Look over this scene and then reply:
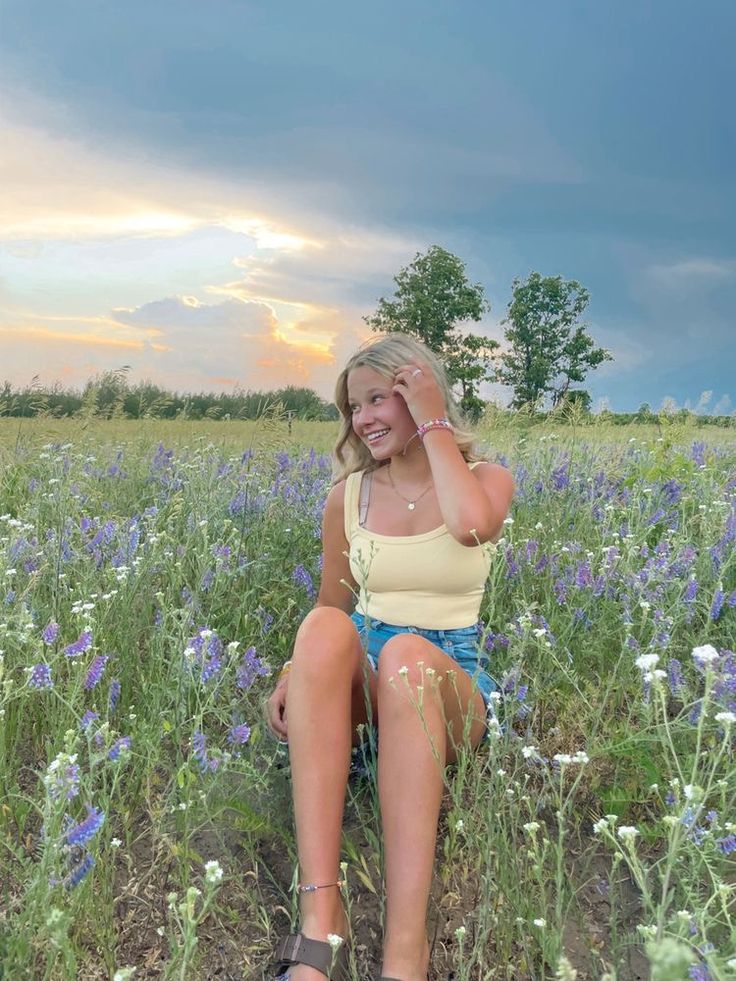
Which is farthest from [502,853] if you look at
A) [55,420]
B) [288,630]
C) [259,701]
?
[55,420]

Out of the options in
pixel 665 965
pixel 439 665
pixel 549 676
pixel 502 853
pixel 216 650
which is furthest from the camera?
pixel 549 676

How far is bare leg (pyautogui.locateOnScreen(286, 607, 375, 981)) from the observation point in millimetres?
2188

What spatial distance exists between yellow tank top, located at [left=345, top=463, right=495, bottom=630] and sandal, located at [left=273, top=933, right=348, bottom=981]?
3.33ft

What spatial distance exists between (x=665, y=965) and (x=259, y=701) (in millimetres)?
2379

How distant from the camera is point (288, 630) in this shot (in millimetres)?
Result: 3518

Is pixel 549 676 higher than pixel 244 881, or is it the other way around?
pixel 549 676

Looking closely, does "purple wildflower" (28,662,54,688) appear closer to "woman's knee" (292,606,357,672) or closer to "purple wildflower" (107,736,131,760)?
"purple wildflower" (107,736,131,760)

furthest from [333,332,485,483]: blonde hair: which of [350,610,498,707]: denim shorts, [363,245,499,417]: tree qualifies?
[363,245,499,417]: tree

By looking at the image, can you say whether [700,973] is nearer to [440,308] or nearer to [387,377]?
[387,377]

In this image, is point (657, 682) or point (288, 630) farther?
point (288, 630)

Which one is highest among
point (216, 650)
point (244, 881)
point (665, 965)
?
point (665, 965)

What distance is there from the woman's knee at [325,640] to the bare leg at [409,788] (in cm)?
12

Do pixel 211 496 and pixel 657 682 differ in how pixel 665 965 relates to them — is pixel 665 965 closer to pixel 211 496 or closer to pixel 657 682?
pixel 657 682

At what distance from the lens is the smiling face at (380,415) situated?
3.01 metres
